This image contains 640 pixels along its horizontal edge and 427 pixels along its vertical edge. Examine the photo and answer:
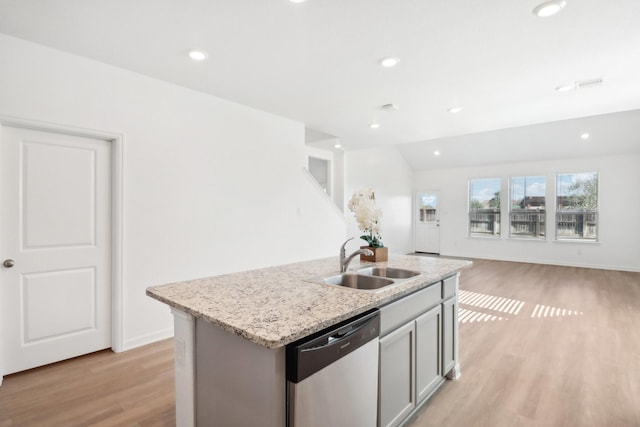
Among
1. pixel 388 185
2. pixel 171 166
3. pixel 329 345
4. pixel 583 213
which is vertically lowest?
pixel 329 345

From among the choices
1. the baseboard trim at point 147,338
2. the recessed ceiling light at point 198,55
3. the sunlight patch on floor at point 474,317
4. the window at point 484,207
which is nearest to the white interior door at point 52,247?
the baseboard trim at point 147,338

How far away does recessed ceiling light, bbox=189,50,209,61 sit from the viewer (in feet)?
8.66

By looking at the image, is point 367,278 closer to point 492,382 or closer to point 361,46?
point 492,382

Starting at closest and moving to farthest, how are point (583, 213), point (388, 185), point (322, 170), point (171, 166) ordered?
point (171, 166) → point (322, 170) → point (583, 213) → point (388, 185)

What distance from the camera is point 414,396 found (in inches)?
76.6

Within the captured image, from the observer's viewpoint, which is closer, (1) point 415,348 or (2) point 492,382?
(1) point 415,348

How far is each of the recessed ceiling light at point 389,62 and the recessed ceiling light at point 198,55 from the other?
145cm

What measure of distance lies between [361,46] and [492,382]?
2701 mm

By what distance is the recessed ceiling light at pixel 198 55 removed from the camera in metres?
2.64

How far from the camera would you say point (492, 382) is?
248cm

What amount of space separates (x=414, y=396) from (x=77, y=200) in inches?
116

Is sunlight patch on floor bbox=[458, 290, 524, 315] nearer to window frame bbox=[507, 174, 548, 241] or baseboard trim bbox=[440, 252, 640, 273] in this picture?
baseboard trim bbox=[440, 252, 640, 273]

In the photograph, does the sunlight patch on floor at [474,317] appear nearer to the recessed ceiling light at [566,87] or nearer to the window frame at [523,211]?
the recessed ceiling light at [566,87]

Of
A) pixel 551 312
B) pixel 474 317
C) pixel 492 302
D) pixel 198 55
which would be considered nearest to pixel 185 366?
pixel 198 55
